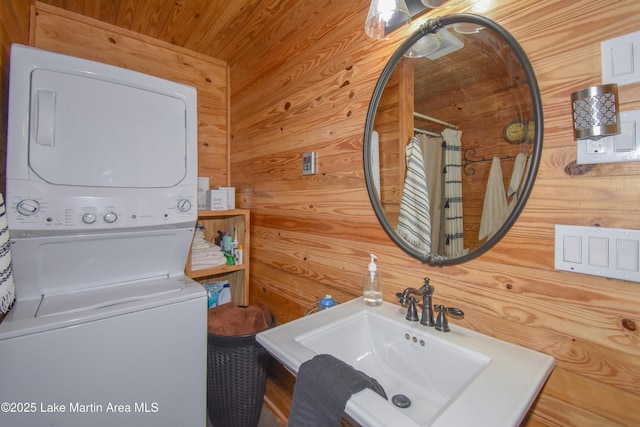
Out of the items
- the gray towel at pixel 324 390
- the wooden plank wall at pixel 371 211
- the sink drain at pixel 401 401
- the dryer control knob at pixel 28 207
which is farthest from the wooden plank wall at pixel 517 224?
Result: the dryer control knob at pixel 28 207

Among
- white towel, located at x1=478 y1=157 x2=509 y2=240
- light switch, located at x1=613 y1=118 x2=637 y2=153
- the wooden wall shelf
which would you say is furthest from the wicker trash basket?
light switch, located at x1=613 y1=118 x2=637 y2=153

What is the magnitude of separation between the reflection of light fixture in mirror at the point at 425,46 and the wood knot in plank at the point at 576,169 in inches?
23.3

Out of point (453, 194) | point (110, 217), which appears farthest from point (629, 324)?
point (110, 217)

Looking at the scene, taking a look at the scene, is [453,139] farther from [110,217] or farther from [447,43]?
[110,217]

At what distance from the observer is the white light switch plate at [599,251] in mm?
633

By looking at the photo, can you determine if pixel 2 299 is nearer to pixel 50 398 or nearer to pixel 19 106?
pixel 50 398

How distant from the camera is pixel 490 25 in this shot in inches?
33.8

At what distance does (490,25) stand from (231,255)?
1790 millimetres

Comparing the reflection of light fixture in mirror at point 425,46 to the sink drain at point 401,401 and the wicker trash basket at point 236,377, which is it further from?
the wicker trash basket at point 236,377

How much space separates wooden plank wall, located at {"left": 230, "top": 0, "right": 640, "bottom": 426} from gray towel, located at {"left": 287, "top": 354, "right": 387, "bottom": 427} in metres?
0.50

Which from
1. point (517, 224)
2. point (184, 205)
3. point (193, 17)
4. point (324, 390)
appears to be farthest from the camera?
point (193, 17)

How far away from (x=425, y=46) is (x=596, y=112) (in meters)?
0.59

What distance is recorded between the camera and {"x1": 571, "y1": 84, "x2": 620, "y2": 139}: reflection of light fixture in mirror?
0.64 m

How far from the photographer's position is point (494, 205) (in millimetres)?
874
